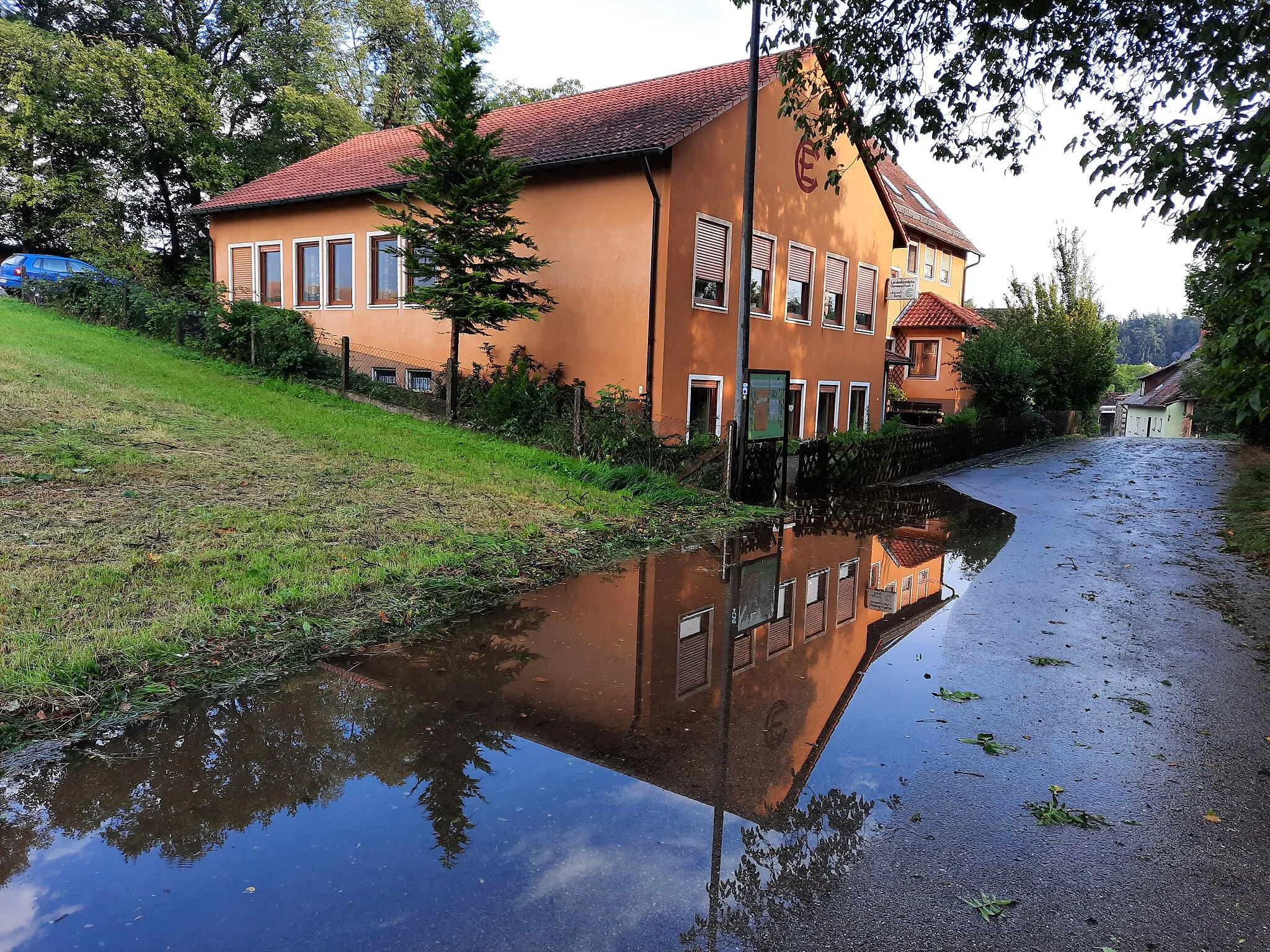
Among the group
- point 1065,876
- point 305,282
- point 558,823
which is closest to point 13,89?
point 305,282

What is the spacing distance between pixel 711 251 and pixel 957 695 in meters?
12.7

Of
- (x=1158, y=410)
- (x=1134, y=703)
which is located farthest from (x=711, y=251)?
(x=1158, y=410)

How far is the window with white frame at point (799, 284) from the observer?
1972 cm

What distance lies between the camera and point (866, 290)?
23.3 m

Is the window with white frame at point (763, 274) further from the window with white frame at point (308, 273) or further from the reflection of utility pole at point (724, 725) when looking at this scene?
the window with white frame at point (308, 273)

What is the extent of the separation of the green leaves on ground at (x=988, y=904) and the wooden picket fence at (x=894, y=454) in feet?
39.6

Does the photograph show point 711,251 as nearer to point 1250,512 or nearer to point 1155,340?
point 1250,512

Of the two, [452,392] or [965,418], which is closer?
[452,392]

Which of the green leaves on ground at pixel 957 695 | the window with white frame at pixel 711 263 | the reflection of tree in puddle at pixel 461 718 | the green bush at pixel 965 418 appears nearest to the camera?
the reflection of tree in puddle at pixel 461 718

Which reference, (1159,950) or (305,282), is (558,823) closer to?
(1159,950)

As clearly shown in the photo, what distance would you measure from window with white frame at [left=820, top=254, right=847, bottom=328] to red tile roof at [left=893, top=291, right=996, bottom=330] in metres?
12.7

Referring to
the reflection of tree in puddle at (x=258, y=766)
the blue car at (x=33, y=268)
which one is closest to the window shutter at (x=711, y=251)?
the reflection of tree in puddle at (x=258, y=766)

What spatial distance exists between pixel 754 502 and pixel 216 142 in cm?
2770

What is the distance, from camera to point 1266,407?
6781 millimetres
